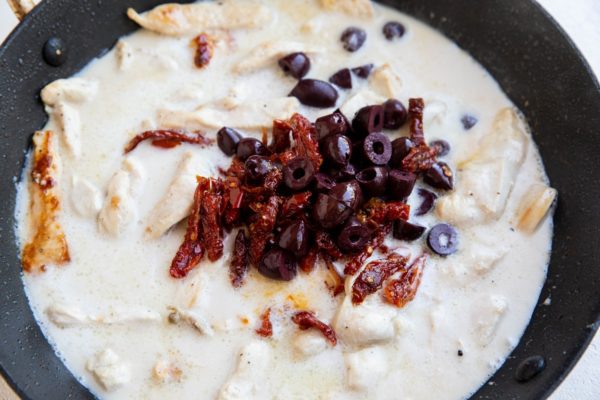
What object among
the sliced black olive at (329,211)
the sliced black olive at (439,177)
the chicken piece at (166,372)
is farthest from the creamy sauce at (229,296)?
the sliced black olive at (329,211)

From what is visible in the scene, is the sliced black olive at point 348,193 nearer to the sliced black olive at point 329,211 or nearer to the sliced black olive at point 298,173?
the sliced black olive at point 329,211

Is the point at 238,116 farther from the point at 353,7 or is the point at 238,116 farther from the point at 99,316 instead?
the point at 99,316

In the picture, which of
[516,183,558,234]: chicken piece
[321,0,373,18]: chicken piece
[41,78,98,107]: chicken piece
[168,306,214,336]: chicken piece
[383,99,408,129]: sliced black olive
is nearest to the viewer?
[168,306,214,336]: chicken piece

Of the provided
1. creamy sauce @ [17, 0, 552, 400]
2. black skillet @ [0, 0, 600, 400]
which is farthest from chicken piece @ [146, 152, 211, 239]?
black skillet @ [0, 0, 600, 400]

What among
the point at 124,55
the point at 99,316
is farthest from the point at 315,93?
the point at 99,316

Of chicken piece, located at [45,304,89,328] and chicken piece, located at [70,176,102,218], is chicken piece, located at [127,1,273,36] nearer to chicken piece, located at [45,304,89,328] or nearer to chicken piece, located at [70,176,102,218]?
chicken piece, located at [70,176,102,218]

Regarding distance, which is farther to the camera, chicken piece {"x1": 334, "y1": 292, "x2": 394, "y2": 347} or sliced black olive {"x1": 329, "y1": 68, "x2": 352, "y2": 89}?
sliced black olive {"x1": 329, "y1": 68, "x2": 352, "y2": 89}

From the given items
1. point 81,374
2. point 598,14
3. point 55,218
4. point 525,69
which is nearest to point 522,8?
point 525,69

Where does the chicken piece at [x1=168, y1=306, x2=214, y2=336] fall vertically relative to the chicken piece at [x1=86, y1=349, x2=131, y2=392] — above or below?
above
